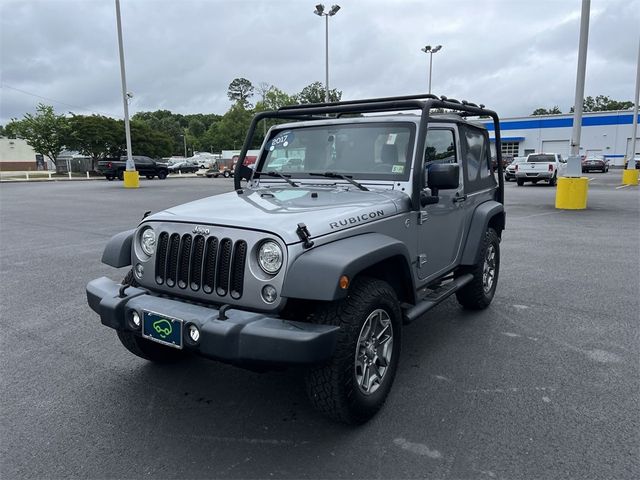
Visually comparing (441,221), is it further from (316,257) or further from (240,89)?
(240,89)

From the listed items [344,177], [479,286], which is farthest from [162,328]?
[479,286]

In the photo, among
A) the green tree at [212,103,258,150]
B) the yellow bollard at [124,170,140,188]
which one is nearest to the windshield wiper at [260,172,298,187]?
the yellow bollard at [124,170,140,188]

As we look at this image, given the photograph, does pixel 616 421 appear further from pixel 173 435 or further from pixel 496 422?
pixel 173 435

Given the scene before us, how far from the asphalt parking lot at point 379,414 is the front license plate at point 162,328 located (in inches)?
23.3

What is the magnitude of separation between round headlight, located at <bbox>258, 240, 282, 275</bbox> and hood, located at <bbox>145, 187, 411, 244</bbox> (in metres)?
0.08

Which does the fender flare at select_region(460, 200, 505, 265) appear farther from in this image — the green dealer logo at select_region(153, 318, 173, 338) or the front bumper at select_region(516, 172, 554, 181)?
the front bumper at select_region(516, 172, 554, 181)

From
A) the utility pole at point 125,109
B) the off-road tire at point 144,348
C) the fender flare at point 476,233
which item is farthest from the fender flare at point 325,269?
the utility pole at point 125,109

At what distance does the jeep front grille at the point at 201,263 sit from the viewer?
2812mm

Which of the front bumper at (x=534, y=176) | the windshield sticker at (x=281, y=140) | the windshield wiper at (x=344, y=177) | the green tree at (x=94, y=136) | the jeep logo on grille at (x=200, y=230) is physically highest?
the green tree at (x=94, y=136)

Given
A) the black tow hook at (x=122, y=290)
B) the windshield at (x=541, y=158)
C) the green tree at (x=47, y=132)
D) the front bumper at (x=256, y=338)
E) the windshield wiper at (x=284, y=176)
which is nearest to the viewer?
the front bumper at (x=256, y=338)

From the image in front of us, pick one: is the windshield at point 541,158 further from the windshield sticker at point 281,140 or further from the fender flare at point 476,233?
the windshield sticker at point 281,140

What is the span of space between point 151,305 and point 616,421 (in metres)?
2.89

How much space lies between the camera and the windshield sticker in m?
4.40

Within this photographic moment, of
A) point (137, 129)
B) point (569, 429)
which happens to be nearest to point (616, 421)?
point (569, 429)
